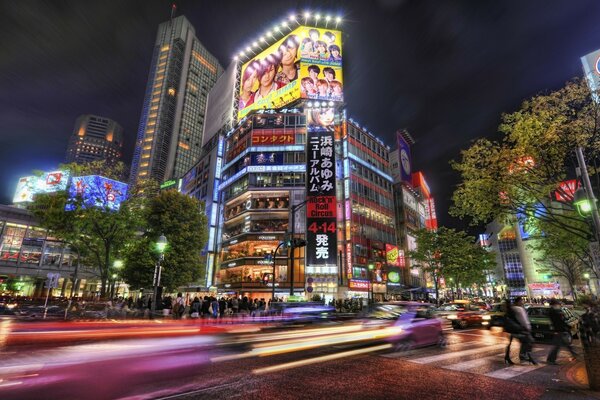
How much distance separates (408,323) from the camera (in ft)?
33.9

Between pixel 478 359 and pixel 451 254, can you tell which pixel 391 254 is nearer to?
pixel 451 254

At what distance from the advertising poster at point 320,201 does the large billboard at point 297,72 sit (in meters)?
11.5

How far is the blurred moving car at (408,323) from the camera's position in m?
10.3

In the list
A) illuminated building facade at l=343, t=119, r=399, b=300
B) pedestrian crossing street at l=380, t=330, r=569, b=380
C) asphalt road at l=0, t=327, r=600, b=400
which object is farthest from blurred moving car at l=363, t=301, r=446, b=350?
illuminated building facade at l=343, t=119, r=399, b=300

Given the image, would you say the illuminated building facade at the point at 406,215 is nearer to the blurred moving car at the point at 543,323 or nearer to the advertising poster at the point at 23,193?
the blurred moving car at the point at 543,323

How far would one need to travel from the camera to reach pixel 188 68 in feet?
486

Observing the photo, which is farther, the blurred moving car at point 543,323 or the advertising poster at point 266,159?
the advertising poster at point 266,159

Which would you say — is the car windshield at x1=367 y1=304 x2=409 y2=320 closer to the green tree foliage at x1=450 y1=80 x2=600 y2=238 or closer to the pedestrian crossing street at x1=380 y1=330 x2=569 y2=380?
the pedestrian crossing street at x1=380 y1=330 x2=569 y2=380

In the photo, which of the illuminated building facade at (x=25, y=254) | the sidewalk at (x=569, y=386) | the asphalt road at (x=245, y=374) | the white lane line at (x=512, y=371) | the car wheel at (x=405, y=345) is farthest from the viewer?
the illuminated building facade at (x=25, y=254)

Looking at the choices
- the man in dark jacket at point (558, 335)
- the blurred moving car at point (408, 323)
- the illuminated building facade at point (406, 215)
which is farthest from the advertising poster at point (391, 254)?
the man in dark jacket at point (558, 335)

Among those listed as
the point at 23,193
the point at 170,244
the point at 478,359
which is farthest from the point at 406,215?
the point at 23,193

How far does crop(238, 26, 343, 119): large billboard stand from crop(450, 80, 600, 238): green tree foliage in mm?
41408

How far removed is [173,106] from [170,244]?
131 metres

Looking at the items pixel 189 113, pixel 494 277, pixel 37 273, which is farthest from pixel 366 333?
pixel 189 113
